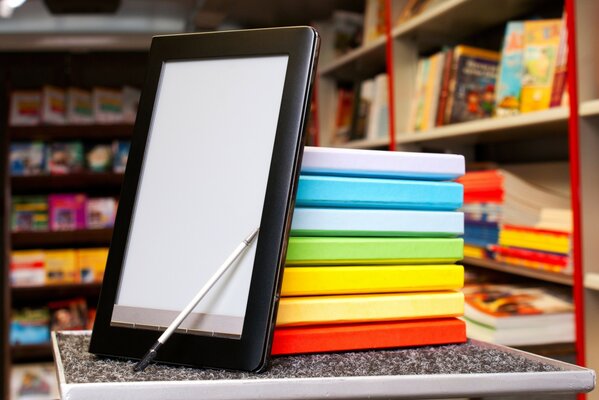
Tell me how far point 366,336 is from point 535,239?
1255 mm

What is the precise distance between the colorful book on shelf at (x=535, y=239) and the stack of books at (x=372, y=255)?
1.04 metres

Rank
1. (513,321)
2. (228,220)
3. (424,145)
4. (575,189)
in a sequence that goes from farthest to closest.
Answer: (424,145)
(513,321)
(575,189)
(228,220)

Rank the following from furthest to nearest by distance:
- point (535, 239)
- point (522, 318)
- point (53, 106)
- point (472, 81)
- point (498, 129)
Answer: point (53, 106), point (472, 81), point (498, 129), point (535, 239), point (522, 318)

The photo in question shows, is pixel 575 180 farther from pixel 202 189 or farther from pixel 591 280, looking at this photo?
pixel 202 189

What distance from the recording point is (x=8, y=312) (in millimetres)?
3926

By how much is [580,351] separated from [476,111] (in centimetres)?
100

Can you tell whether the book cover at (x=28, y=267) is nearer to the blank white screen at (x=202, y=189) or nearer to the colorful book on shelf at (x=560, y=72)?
the colorful book on shelf at (x=560, y=72)

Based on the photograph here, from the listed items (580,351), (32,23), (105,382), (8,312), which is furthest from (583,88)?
(32,23)

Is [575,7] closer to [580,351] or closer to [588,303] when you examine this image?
[588,303]

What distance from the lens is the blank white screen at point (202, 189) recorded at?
783 millimetres

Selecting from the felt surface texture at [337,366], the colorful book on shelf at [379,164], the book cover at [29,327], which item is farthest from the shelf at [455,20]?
the book cover at [29,327]

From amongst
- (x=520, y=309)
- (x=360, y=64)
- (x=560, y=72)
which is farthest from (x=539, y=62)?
(x=360, y=64)

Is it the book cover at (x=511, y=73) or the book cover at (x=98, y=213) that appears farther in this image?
the book cover at (x=98, y=213)

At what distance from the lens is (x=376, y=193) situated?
872 millimetres
